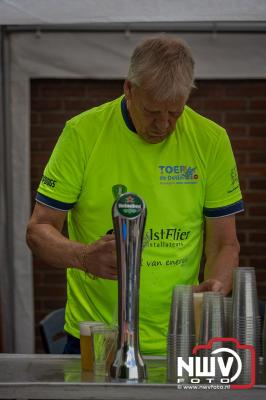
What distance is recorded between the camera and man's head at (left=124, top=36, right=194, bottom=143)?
250cm

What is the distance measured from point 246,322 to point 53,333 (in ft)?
6.24

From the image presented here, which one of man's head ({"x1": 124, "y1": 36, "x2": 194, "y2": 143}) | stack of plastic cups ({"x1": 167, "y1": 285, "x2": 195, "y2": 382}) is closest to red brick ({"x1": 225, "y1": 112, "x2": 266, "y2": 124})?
man's head ({"x1": 124, "y1": 36, "x2": 194, "y2": 143})

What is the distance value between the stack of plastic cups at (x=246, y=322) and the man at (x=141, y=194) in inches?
23.4

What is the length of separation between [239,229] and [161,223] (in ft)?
8.83

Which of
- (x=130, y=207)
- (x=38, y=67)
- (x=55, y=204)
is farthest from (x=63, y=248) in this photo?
(x=38, y=67)

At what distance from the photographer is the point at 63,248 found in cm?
264

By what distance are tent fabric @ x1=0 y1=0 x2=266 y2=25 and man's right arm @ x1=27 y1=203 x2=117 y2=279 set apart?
24.3 inches

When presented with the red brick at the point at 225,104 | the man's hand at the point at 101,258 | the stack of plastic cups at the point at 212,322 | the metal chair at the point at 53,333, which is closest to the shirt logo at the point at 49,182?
the man's hand at the point at 101,258

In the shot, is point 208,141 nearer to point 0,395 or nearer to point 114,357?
point 114,357

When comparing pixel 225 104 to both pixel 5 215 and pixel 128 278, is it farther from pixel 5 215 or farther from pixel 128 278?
pixel 128 278

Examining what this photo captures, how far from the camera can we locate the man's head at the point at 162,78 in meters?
2.50

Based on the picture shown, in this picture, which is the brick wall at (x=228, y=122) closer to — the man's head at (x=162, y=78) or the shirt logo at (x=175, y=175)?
the shirt logo at (x=175, y=175)

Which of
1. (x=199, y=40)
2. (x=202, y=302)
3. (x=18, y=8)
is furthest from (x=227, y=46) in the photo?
(x=202, y=302)

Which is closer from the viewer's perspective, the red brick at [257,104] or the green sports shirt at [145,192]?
the green sports shirt at [145,192]
